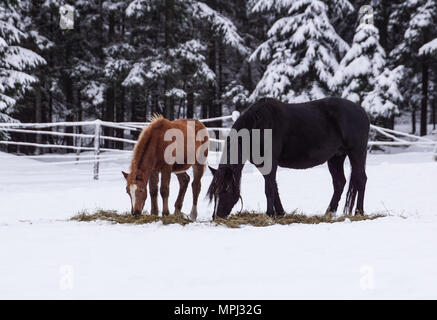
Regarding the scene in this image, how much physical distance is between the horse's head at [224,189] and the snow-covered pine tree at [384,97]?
1344cm

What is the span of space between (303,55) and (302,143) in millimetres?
14495

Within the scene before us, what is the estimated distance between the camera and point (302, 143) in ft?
19.0

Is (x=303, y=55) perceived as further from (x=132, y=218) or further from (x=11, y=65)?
(x=132, y=218)

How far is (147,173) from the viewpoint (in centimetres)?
A: 510

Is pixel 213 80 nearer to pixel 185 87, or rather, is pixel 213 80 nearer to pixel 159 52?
pixel 185 87

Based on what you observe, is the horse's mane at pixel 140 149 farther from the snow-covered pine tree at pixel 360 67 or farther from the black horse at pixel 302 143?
the snow-covered pine tree at pixel 360 67

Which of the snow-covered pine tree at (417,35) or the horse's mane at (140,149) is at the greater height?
the snow-covered pine tree at (417,35)

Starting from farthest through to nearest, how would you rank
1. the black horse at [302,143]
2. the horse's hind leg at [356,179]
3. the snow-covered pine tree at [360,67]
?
the snow-covered pine tree at [360,67] < the horse's hind leg at [356,179] < the black horse at [302,143]

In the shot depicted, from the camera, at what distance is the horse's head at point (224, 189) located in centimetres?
531

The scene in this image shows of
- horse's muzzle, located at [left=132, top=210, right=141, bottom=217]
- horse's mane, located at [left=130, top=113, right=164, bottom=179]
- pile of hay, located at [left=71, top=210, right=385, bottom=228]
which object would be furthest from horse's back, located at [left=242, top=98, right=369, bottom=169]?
horse's muzzle, located at [left=132, top=210, right=141, bottom=217]

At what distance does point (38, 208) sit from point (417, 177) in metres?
7.60

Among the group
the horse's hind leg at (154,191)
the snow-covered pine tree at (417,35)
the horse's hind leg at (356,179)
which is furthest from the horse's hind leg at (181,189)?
the snow-covered pine tree at (417,35)

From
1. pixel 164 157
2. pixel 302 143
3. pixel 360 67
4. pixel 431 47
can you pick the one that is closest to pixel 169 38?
pixel 360 67
